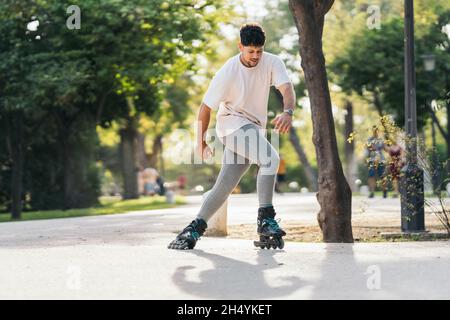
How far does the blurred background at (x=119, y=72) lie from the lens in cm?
2272

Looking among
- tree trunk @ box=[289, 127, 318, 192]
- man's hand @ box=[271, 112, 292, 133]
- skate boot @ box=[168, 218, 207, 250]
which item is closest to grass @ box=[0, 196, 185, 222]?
skate boot @ box=[168, 218, 207, 250]

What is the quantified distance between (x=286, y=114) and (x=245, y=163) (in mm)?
772

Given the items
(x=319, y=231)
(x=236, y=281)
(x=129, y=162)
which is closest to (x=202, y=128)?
(x=236, y=281)

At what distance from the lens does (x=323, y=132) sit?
34.3ft

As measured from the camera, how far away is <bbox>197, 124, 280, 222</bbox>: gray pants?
311 inches

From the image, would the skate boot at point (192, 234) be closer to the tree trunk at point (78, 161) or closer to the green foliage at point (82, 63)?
the green foliage at point (82, 63)

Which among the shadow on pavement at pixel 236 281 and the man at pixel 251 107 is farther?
the man at pixel 251 107

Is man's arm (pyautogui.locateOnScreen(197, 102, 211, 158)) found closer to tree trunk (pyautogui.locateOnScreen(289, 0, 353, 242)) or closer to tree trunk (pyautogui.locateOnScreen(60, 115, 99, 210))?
tree trunk (pyautogui.locateOnScreen(289, 0, 353, 242))

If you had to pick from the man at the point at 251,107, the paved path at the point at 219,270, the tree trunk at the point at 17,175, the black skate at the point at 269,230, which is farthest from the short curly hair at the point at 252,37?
the tree trunk at the point at 17,175

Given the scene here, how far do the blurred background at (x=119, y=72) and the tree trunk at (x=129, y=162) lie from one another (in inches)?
1.9

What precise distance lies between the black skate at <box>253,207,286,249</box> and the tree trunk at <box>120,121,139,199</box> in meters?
27.6

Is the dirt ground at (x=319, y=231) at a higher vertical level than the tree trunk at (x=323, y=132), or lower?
lower

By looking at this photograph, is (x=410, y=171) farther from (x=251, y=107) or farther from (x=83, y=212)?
(x=83, y=212)
